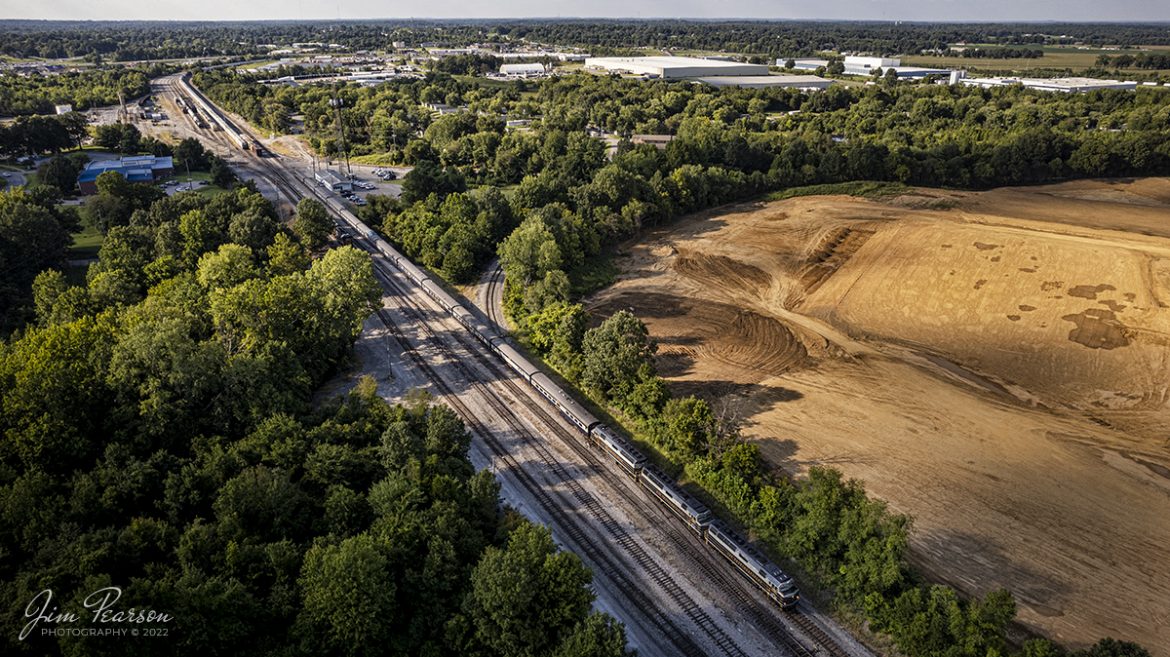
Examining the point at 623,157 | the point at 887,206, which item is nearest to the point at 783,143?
the point at 887,206

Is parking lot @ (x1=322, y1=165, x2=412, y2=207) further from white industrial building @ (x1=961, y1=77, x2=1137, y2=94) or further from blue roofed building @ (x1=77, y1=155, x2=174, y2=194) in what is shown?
white industrial building @ (x1=961, y1=77, x2=1137, y2=94)

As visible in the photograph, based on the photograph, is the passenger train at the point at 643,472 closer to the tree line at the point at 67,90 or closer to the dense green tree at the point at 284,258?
the dense green tree at the point at 284,258

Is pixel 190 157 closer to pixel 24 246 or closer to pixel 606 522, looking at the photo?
pixel 24 246

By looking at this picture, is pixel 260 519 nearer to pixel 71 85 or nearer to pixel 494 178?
pixel 494 178

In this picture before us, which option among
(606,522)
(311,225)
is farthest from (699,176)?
(606,522)
